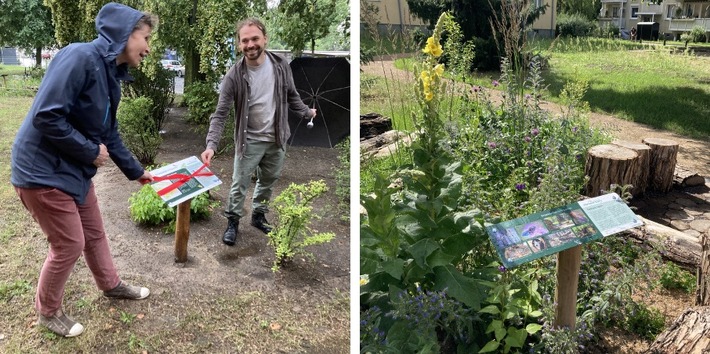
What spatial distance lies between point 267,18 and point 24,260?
2355 millimetres

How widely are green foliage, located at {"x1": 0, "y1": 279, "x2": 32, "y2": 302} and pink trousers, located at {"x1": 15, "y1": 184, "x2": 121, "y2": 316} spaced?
0.72ft

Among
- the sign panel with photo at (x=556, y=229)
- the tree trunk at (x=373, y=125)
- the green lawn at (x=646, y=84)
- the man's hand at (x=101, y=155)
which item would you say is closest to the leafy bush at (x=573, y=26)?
the green lawn at (x=646, y=84)

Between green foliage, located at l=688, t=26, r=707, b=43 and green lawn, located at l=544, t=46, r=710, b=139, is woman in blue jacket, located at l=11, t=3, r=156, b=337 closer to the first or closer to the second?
green lawn, located at l=544, t=46, r=710, b=139

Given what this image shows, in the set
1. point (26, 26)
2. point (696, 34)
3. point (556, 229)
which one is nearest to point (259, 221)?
point (26, 26)

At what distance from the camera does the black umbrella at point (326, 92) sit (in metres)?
4.50

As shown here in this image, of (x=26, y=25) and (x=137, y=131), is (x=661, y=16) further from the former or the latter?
(x=26, y=25)

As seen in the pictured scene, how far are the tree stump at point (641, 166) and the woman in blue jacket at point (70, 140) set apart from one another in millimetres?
3108

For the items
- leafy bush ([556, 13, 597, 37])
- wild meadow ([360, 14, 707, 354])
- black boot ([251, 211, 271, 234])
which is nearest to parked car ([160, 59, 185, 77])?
black boot ([251, 211, 271, 234])

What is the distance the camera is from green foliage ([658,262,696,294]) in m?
2.95

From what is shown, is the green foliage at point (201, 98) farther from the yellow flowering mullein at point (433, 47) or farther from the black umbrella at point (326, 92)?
the yellow flowering mullein at point (433, 47)

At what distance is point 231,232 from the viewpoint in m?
3.26

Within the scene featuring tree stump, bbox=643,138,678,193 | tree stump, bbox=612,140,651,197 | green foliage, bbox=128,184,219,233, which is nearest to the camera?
green foliage, bbox=128,184,219,233

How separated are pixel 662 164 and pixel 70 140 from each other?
12.1 feet

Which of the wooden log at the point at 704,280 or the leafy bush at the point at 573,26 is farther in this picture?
the leafy bush at the point at 573,26
